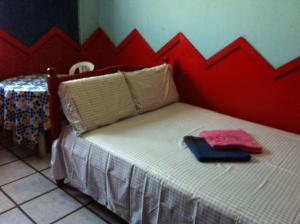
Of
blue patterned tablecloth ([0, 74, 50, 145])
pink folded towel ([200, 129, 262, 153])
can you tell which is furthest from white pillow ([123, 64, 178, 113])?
blue patterned tablecloth ([0, 74, 50, 145])

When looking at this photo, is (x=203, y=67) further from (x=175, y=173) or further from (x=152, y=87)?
(x=175, y=173)

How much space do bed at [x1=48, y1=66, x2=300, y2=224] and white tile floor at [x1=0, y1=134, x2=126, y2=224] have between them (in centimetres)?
12

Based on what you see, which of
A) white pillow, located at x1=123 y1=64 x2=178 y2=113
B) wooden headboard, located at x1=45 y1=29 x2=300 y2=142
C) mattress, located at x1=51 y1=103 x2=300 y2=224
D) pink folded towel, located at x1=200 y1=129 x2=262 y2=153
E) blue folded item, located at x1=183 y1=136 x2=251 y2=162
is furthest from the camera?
white pillow, located at x1=123 y1=64 x2=178 y2=113

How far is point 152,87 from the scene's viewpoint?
2.45m

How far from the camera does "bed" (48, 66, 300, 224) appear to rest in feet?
4.44

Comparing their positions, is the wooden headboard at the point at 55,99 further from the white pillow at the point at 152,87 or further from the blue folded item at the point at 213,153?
the blue folded item at the point at 213,153

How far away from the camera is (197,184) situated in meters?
1.46

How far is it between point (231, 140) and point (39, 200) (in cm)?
134

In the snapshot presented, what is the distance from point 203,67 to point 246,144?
94 centimetres

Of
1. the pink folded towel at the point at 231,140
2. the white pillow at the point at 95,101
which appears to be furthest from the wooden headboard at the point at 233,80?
the pink folded towel at the point at 231,140

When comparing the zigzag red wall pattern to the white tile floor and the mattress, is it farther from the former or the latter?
the white tile floor

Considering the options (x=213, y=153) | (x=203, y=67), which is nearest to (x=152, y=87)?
(x=203, y=67)

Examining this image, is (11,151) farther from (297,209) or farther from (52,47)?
(297,209)

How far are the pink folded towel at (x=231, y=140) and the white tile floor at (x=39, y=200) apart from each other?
30.6 inches
